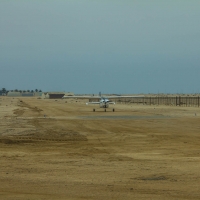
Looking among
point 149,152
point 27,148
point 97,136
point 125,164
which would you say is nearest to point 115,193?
point 125,164

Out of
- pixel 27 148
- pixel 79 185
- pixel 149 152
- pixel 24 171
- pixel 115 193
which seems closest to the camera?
pixel 115 193

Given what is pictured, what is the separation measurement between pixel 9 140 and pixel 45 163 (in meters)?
6.74

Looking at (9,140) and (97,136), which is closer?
(9,140)

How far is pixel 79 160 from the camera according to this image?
12523mm

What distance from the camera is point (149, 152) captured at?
14.9 metres

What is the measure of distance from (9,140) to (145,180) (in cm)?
1029

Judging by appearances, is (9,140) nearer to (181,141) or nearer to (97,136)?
(97,136)

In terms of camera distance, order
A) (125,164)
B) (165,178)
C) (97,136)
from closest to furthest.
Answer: (165,178), (125,164), (97,136)

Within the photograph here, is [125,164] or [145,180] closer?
[145,180]

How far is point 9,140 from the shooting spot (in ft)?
60.2

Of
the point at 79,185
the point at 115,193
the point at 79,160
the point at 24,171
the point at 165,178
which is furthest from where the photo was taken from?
the point at 79,160

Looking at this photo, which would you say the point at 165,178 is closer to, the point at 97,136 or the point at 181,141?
the point at 181,141

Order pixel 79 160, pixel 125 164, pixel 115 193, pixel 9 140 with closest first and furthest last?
pixel 115 193, pixel 125 164, pixel 79 160, pixel 9 140

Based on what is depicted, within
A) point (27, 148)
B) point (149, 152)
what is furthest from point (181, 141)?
point (27, 148)
